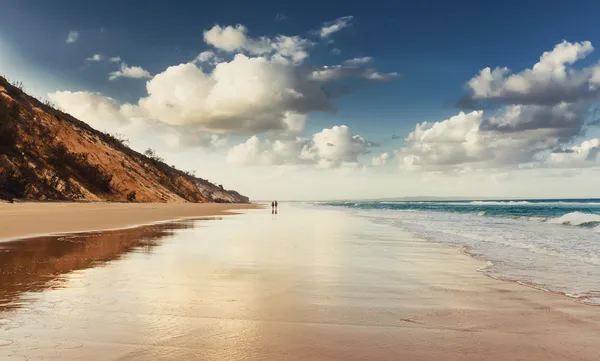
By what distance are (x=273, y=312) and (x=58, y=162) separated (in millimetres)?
53875

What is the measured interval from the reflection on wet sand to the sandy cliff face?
29370 mm

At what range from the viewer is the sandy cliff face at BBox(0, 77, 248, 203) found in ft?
140

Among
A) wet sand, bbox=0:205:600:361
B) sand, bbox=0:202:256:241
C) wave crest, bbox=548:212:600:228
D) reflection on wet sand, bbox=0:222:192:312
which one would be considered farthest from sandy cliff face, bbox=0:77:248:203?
wave crest, bbox=548:212:600:228

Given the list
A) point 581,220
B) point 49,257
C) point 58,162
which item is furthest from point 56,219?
point 581,220

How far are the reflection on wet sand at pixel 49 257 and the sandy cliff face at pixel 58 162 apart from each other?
2937 centimetres

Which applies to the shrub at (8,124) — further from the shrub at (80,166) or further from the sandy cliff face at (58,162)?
the shrub at (80,166)

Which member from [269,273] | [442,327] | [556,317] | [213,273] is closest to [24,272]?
[213,273]

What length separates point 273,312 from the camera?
5.61 meters

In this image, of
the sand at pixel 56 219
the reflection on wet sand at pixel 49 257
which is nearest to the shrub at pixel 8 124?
the sand at pixel 56 219

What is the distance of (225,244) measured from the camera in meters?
14.0

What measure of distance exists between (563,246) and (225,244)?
1251 centimetres

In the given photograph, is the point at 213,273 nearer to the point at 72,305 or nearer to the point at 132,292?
the point at 132,292

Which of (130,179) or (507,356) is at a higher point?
(130,179)

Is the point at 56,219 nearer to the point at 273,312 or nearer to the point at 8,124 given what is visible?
the point at 273,312
